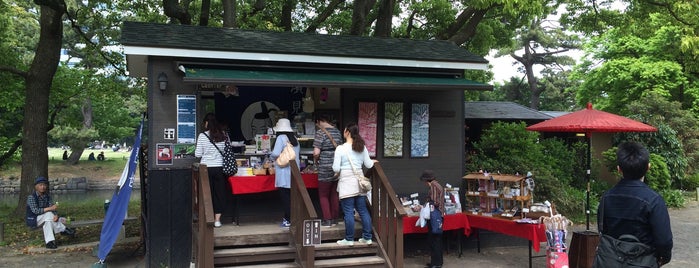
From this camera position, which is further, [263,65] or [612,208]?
[263,65]

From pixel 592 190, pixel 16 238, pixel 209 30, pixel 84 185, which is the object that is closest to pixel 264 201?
pixel 209 30

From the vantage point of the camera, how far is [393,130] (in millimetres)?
9102

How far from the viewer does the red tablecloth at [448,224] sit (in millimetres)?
8305

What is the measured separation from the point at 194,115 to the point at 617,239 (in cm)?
596

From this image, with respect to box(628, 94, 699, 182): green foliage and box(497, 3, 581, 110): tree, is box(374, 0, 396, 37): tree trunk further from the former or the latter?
box(497, 3, 581, 110): tree

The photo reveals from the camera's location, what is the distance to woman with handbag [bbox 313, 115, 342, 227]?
24.3 ft

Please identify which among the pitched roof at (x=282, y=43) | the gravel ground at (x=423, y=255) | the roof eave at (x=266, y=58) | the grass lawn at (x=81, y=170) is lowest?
the grass lawn at (x=81, y=170)

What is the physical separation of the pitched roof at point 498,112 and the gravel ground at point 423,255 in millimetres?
8259

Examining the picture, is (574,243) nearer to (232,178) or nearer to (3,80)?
(232,178)

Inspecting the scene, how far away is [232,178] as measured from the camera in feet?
25.2

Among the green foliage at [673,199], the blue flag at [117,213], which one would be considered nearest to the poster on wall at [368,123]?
the blue flag at [117,213]

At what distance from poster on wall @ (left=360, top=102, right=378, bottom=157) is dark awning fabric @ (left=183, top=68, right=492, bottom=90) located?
0.55 m

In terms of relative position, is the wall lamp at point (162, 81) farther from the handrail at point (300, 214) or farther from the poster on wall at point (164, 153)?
the handrail at point (300, 214)

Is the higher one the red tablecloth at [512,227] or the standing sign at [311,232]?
the standing sign at [311,232]
